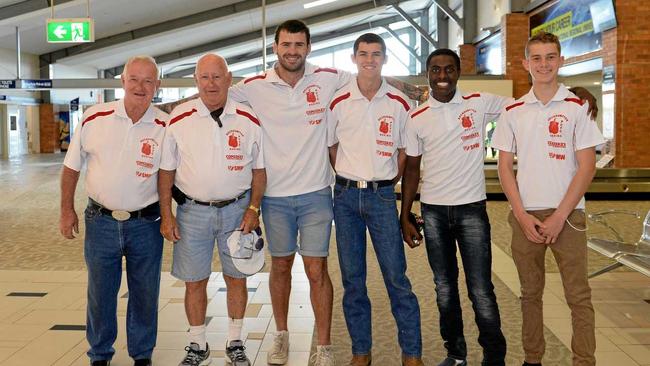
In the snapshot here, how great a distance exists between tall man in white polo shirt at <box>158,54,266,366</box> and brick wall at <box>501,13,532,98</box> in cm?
1231

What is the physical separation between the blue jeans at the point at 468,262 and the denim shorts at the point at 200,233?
935mm

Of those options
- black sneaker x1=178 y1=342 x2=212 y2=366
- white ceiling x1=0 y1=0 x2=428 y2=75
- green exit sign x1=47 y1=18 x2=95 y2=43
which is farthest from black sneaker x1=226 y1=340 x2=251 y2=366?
white ceiling x1=0 y1=0 x2=428 y2=75

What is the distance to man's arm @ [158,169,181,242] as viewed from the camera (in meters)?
2.91

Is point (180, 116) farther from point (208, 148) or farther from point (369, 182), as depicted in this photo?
point (369, 182)

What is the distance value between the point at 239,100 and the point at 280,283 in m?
0.96

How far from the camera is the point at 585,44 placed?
11172 millimetres

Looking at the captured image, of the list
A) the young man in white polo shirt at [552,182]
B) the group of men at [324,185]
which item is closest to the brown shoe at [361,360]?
the group of men at [324,185]

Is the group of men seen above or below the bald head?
below

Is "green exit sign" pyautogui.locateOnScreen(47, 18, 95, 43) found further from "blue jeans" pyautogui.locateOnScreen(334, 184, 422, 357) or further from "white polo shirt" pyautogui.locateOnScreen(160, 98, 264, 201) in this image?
"blue jeans" pyautogui.locateOnScreen(334, 184, 422, 357)

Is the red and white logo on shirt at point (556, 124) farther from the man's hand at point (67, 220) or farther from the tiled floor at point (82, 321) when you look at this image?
the man's hand at point (67, 220)

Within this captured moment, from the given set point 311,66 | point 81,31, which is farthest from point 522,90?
point 311,66

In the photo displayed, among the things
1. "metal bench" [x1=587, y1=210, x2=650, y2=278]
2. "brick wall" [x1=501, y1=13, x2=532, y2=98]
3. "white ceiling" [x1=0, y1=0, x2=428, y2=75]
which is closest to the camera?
"metal bench" [x1=587, y1=210, x2=650, y2=278]

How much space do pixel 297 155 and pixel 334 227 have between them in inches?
85.6

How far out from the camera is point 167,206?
292cm
